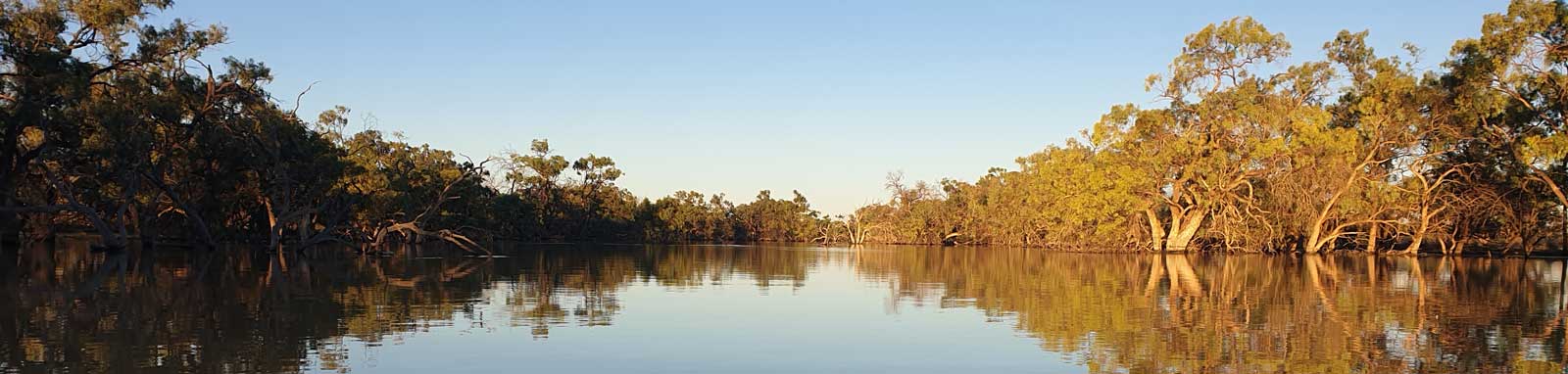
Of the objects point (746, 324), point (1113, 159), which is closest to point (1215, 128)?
point (1113, 159)

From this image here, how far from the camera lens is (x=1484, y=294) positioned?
67.3 ft

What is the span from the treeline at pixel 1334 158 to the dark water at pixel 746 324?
2183 cm

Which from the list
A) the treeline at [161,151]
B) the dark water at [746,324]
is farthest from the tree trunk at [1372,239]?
the treeline at [161,151]

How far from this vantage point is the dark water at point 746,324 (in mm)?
10352

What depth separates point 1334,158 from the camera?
157 feet

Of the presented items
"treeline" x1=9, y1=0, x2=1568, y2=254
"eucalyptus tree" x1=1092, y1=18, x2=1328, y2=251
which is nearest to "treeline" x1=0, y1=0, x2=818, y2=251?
"treeline" x1=9, y1=0, x2=1568, y2=254

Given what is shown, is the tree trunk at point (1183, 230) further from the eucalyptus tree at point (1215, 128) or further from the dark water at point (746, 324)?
the dark water at point (746, 324)

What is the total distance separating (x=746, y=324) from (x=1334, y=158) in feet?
138

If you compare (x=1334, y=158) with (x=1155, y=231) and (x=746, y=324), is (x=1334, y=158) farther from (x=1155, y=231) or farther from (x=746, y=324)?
(x=746, y=324)

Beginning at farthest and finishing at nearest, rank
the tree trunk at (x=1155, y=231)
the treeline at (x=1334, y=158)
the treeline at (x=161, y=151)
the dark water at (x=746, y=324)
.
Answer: the tree trunk at (x=1155, y=231) < the treeline at (x=1334, y=158) < the treeline at (x=161, y=151) < the dark water at (x=746, y=324)

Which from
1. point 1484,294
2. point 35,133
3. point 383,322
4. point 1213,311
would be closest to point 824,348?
point 383,322

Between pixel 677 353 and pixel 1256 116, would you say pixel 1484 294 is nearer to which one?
pixel 677 353

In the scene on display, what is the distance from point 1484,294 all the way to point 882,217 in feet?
229

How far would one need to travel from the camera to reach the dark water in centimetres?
1035
